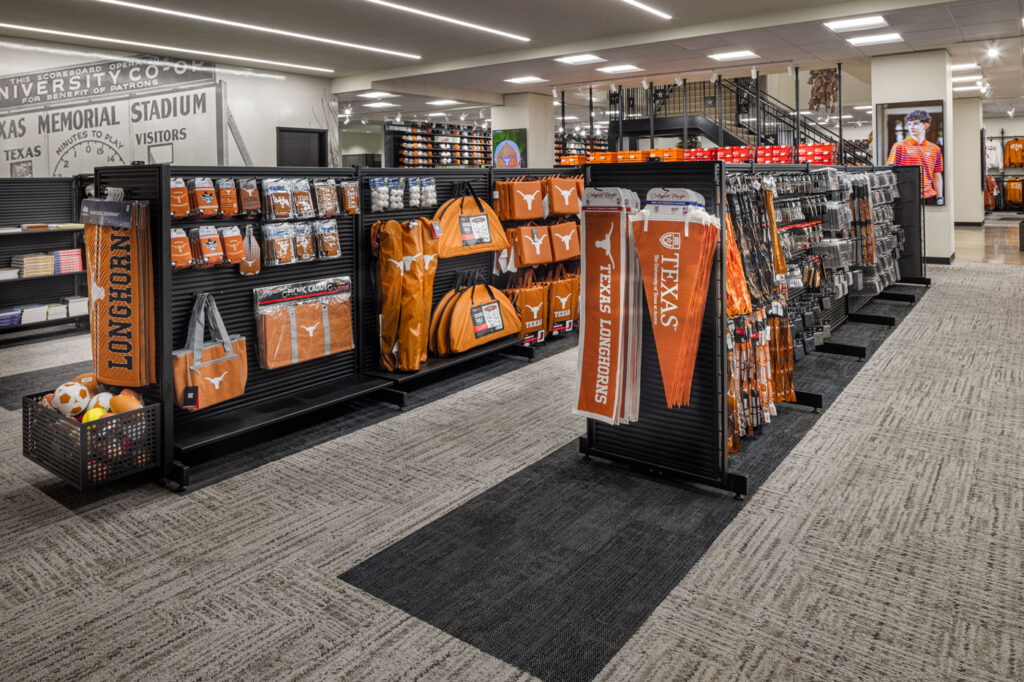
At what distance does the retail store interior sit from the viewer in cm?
222

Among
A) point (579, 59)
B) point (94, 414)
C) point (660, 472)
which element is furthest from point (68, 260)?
point (579, 59)

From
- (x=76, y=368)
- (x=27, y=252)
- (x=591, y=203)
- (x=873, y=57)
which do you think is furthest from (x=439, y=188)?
(x=873, y=57)

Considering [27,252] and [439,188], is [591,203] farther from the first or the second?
[27,252]

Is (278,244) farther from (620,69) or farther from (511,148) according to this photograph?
(511,148)

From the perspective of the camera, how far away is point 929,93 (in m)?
10.7

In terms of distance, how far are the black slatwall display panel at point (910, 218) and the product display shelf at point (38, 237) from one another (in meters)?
8.68

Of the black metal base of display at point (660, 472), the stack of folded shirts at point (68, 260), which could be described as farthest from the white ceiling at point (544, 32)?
the black metal base of display at point (660, 472)

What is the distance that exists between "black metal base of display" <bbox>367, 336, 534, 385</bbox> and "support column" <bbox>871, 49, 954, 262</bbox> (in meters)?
8.10

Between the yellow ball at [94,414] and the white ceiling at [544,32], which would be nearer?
the yellow ball at [94,414]

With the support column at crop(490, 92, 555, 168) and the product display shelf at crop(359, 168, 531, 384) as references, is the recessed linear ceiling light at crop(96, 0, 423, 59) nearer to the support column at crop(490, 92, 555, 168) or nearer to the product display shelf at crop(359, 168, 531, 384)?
the support column at crop(490, 92, 555, 168)

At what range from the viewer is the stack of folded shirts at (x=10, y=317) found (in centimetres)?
666

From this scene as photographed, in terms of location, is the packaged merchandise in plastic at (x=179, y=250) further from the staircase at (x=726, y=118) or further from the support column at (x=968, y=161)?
the support column at (x=968, y=161)

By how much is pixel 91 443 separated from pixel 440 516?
1.56 meters

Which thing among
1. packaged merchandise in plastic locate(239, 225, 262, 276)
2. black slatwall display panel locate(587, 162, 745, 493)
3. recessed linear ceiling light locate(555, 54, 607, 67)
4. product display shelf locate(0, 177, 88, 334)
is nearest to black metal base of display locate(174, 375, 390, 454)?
packaged merchandise in plastic locate(239, 225, 262, 276)
